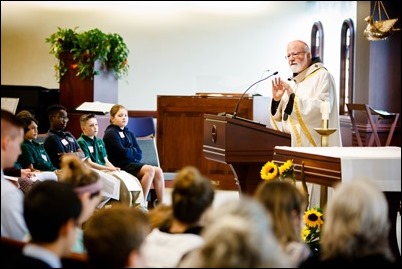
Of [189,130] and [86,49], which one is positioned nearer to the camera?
[86,49]

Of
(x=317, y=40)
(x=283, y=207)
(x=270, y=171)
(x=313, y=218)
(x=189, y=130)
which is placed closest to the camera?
(x=283, y=207)

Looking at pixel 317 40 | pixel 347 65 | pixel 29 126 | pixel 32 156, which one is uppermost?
pixel 317 40

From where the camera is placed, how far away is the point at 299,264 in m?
3.29

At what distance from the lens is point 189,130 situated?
38.5 ft

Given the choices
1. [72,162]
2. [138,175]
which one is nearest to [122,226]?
[72,162]

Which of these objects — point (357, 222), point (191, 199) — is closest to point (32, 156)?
point (191, 199)

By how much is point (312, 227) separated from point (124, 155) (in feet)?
12.0

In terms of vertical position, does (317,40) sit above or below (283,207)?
above

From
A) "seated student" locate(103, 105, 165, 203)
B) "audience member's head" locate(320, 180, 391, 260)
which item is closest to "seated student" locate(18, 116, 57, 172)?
"seated student" locate(103, 105, 165, 203)

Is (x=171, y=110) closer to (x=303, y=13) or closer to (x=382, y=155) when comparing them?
(x=303, y=13)

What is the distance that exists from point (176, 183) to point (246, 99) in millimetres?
7943

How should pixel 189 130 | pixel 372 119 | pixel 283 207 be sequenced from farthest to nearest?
pixel 372 119 < pixel 189 130 < pixel 283 207

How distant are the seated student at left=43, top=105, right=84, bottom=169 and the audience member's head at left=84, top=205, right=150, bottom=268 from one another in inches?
198

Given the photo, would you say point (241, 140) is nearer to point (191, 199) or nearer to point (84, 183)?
point (84, 183)
